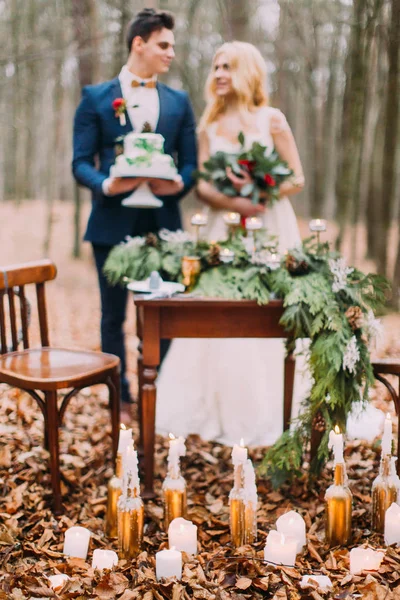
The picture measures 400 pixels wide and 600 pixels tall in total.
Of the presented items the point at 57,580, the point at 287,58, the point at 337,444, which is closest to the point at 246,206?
the point at 337,444

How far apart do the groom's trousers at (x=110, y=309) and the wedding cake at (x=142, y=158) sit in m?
0.70

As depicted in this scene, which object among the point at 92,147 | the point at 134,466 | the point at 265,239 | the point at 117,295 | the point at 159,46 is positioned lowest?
the point at 134,466

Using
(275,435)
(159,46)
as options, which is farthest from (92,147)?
(275,435)

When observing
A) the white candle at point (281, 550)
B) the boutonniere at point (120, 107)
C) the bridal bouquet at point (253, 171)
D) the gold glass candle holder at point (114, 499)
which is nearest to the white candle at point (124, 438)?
the gold glass candle holder at point (114, 499)

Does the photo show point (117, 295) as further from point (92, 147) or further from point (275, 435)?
point (275, 435)

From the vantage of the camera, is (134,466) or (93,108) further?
(93,108)

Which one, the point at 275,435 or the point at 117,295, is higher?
the point at 117,295

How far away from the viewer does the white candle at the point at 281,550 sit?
2199mm

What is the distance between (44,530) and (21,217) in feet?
45.6

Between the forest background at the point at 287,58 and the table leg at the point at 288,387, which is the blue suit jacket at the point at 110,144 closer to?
the table leg at the point at 288,387

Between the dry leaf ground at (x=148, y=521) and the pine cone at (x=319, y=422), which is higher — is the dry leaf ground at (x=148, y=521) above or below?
below

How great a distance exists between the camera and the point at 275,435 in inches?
145

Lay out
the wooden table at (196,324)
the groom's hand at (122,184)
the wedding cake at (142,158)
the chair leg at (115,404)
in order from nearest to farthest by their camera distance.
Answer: the wooden table at (196,324)
the chair leg at (115,404)
the wedding cake at (142,158)
the groom's hand at (122,184)

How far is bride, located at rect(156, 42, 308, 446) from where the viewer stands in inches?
143
